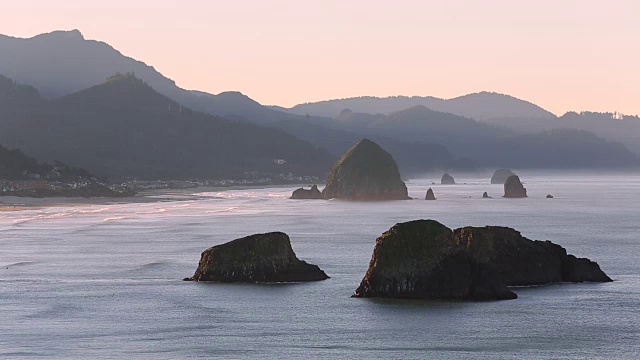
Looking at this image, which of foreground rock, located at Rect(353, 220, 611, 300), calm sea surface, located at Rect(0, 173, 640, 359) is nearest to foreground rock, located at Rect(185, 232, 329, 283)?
calm sea surface, located at Rect(0, 173, 640, 359)

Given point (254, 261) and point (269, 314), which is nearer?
point (269, 314)

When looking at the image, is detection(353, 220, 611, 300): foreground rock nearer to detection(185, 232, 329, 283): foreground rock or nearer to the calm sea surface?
the calm sea surface

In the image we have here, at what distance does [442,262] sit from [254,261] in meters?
12.8

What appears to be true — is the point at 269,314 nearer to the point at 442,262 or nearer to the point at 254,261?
the point at 442,262

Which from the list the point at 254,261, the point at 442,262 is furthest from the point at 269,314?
the point at 254,261

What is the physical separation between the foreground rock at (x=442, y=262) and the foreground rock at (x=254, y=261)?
5.89 m

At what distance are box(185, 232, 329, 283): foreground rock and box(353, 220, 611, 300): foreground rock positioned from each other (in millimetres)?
5889

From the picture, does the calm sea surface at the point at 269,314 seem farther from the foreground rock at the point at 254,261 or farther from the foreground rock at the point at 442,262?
the foreground rock at the point at 254,261

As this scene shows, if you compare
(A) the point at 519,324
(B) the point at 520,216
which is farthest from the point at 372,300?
(B) the point at 520,216

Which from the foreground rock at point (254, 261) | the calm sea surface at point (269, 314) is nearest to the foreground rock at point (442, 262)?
the calm sea surface at point (269, 314)

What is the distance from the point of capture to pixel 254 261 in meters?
62.8

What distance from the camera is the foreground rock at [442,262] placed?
54375 millimetres

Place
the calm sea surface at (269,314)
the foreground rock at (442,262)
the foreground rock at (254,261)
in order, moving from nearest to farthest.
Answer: the calm sea surface at (269,314), the foreground rock at (442,262), the foreground rock at (254,261)

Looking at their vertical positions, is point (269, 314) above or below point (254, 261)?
below
